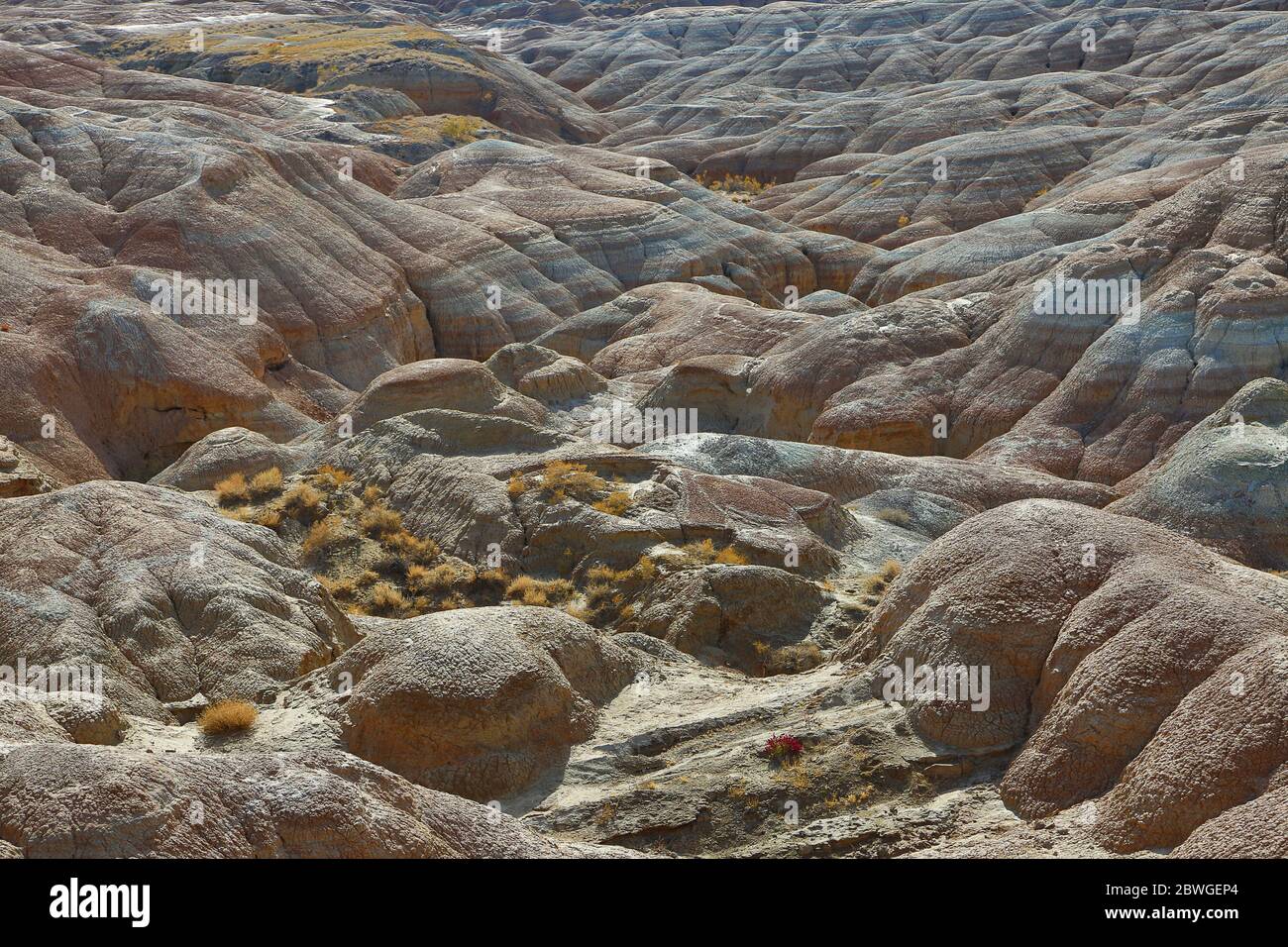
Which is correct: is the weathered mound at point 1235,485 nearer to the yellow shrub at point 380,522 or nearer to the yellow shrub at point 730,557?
the yellow shrub at point 730,557

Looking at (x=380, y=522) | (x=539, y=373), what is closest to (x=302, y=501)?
(x=380, y=522)

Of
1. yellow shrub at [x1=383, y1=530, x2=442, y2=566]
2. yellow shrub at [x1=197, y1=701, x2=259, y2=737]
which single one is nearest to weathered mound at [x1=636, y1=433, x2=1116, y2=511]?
yellow shrub at [x1=383, y1=530, x2=442, y2=566]

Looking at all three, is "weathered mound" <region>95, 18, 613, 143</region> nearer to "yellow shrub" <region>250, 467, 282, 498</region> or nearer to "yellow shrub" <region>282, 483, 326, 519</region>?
"yellow shrub" <region>250, 467, 282, 498</region>

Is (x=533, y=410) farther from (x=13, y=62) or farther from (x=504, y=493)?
(x=13, y=62)

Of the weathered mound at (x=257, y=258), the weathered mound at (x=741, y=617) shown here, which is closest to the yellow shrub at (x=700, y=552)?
the weathered mound at (x=741, y=617)

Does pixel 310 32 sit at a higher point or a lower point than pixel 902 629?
higher

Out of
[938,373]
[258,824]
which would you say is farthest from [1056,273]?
[258,824]

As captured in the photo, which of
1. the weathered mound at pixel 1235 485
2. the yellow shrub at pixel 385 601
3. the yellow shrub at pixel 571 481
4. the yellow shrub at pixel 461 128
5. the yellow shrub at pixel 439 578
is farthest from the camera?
the yellow shrub at pixel 461 128
